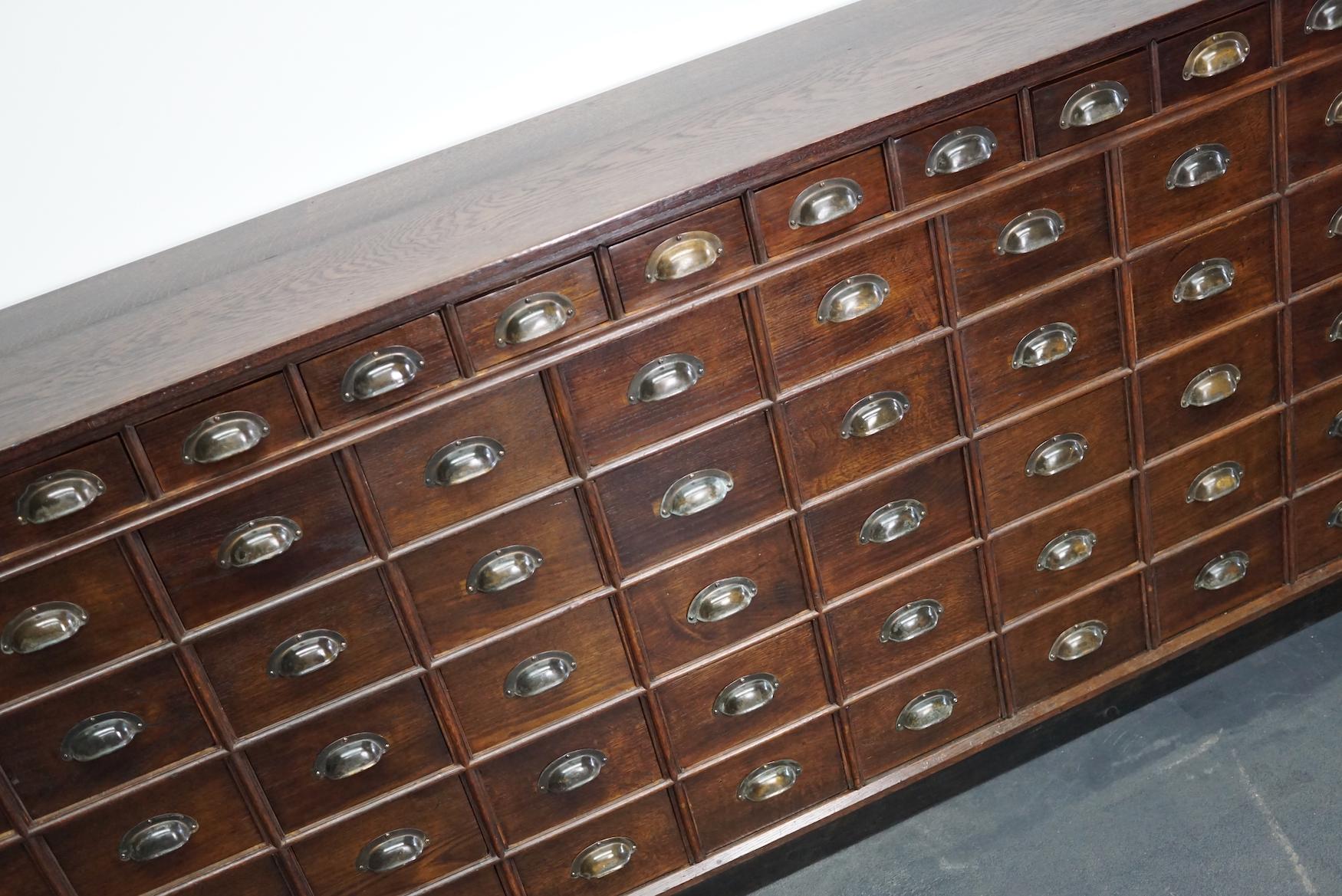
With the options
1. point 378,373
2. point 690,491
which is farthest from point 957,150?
point 378,373

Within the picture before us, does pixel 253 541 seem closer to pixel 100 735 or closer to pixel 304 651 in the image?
pixel 304 651

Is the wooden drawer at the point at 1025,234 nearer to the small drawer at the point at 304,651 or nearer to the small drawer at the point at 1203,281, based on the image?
the small drawer at the point at 1203,281

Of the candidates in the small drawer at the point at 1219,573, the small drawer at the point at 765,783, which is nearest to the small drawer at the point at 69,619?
the small drawer at the point at 765,783

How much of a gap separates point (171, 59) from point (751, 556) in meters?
1.33

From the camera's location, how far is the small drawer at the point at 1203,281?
2.21 metres

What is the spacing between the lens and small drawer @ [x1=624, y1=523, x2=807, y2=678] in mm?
2133

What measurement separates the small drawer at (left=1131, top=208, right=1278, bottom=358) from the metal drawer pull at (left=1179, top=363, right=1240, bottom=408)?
80mm

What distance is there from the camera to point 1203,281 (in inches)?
87.9

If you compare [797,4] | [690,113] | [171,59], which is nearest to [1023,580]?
[690,113]

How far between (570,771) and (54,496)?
905 millimetres

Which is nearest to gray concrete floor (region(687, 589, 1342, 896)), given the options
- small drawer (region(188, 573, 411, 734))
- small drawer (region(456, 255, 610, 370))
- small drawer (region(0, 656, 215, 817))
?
small drawer (region(188, 573, 411, 734))

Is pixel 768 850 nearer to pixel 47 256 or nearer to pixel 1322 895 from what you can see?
pixel 1322 895

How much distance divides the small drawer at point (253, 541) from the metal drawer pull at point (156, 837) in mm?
333

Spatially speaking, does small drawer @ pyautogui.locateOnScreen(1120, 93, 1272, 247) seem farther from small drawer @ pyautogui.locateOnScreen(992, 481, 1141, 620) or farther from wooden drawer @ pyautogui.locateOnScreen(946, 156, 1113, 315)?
small drawer @ pyautogui.locateOnScreen(992, 481, 1141, 620)
